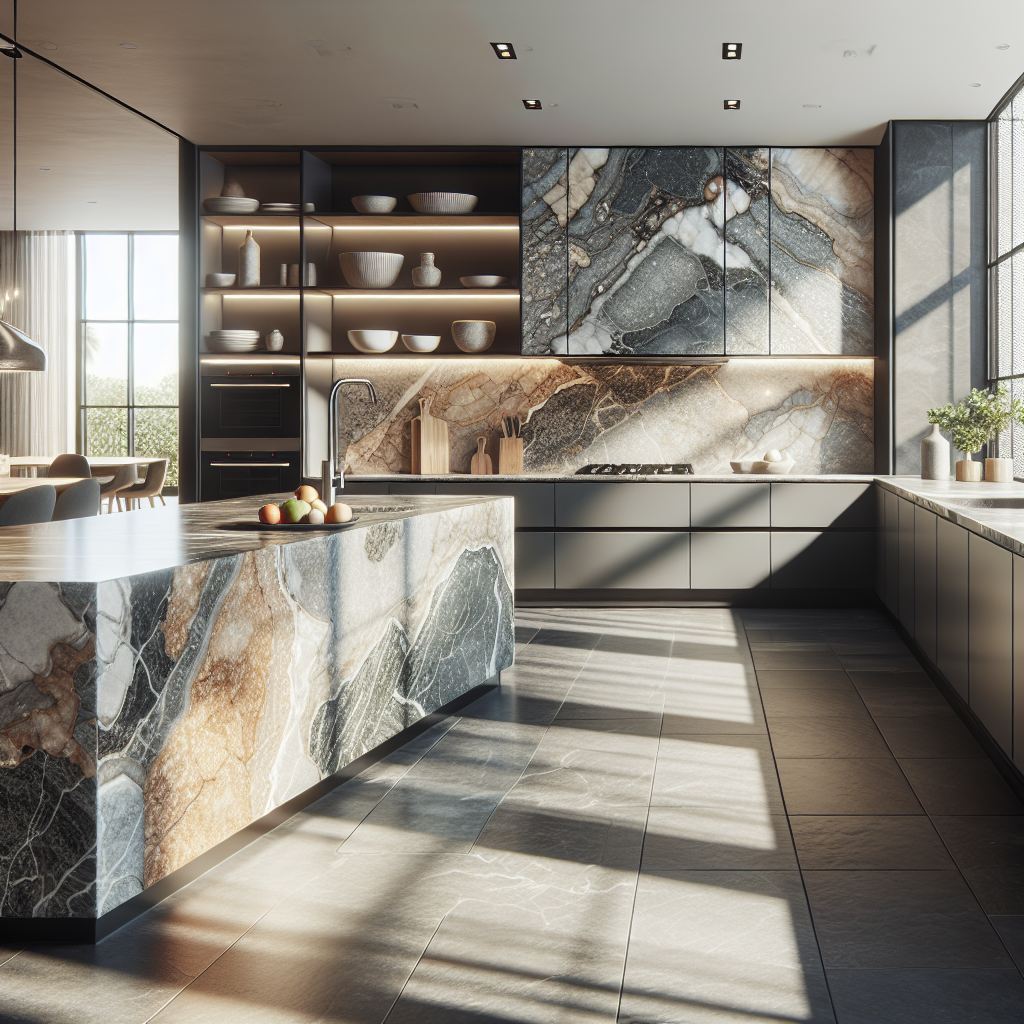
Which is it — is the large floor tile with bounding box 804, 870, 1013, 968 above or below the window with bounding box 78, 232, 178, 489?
below

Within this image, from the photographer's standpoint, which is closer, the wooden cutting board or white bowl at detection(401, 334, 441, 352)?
white bowl at detection(401, 334, 441, 352)

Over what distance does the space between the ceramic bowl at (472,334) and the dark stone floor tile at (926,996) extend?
4828 mm

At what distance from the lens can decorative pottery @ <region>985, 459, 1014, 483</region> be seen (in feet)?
16.9

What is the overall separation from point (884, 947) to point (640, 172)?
5.08 m

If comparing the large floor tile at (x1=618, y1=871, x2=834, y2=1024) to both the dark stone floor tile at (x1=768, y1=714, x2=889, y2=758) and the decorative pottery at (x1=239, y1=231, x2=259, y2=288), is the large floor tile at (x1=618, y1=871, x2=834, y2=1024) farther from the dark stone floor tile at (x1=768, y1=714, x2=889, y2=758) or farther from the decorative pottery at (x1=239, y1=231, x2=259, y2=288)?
the decorative pottery at (x1=239, y1=231, x2=259, y2=288)

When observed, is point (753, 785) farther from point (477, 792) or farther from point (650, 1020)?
point (650, 1020)

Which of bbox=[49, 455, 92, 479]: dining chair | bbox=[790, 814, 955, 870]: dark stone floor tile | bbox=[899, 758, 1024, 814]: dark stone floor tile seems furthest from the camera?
bbox=[49, 455, 92, 479]: dining chair

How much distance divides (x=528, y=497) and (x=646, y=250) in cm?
161

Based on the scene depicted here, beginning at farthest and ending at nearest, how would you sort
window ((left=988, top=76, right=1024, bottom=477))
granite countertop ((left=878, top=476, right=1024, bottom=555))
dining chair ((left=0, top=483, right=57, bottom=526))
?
window ((left=988, top=76, right=1024, bottom=477))
dining chair ((left=0, top=483, right=57, bottom=526))
granite countertop ((left=878, top=476, right=1024, bottom=555))

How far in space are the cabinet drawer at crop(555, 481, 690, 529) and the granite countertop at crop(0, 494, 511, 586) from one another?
2339mm

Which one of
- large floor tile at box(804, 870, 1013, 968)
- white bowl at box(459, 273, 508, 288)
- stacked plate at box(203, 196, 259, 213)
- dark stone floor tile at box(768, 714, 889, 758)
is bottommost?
large floor tile at box(804, 870, 1013, 968)

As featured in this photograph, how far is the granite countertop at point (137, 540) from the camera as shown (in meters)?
2.08

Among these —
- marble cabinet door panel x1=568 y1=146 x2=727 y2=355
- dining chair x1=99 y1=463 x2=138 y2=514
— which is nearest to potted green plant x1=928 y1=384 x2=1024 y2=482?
marble cabinet door panel x1=568 y1=146 x2=727 y2=355

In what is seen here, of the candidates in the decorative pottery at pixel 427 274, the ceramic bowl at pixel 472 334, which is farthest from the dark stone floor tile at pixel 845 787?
the decorative pottery at pixel 427 274
